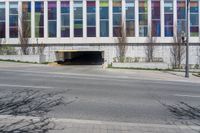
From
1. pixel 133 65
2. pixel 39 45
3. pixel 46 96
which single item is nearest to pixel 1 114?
pixel 46 96

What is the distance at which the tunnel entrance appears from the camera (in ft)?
158

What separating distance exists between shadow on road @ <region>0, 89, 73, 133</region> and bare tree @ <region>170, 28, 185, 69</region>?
31.9m

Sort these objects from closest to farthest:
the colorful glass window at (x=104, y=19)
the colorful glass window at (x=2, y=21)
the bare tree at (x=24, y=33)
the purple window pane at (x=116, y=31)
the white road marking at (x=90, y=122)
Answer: the white road marking at (x=90, y=122) < the bare tree at (x=24, y=33) < the purple window pane at (x=116, y=31) < the colorful glass window at (x=104, y=19) < the colorful glass window at (x=2, y=21)

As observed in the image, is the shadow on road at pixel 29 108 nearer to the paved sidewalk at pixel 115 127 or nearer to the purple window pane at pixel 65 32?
the paved sidewalk at pixel 115 127

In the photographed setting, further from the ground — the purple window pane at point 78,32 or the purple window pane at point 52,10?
the purple window pane at point 52,10

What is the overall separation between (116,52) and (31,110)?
35.2m

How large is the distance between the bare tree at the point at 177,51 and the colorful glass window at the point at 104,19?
8.31 metres

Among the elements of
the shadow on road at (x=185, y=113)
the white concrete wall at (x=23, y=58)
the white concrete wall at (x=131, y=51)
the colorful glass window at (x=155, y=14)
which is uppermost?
the colorful glass window at (x=155, y=14)

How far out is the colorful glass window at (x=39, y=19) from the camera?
45.1 metres

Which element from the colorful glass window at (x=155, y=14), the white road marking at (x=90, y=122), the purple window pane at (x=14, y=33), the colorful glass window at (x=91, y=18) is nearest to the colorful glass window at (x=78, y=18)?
Answer: the colorful glass window at (x=91, y=18)

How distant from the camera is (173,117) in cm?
959

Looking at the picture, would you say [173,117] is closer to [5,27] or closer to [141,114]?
[141,114]

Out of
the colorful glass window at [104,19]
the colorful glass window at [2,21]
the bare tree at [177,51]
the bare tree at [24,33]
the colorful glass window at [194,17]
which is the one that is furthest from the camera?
the colorful glass window at [2,21]

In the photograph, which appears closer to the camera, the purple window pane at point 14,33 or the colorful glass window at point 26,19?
the colorful glass window at point 26,19
